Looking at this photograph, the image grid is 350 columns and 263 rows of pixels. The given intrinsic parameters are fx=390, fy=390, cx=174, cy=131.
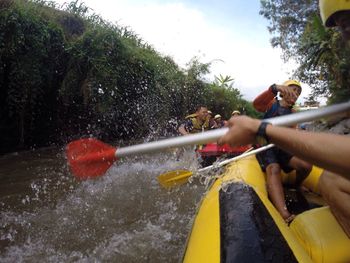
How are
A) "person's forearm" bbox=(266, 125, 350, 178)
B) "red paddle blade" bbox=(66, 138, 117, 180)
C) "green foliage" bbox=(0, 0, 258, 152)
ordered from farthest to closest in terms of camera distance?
"green foliage" bbox=(0, 0, 258, 152)
"red paddle blade" bbox=(66, 138, 117, 180)
"person's forearm" bbox=(266, 125, 350, 178)

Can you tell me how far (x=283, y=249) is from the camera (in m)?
1.67

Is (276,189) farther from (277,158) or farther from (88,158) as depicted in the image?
(88,158)

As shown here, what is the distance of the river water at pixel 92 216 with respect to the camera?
353 cm

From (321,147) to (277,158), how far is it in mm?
2299

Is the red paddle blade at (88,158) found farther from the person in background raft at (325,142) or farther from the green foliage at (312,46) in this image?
the green foliage at (312,46)

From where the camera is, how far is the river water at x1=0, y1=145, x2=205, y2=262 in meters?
3.53

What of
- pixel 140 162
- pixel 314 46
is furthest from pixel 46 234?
pixel 314 46

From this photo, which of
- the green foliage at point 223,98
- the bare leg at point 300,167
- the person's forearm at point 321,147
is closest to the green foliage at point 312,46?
the green foliage at point 223,98

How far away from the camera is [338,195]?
179 cm

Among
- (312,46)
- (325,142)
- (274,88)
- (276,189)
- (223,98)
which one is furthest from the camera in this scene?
(223,98)

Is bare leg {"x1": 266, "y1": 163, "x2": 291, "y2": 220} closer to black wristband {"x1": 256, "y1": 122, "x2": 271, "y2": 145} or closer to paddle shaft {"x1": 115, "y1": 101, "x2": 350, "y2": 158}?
paddle shaft {"x1": 115, "y1": 101, "x2": 350, "y2": 158}

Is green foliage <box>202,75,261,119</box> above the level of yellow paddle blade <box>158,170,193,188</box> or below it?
above

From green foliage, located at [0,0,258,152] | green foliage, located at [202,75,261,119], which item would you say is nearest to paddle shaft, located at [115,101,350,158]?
green foliage, located at [0,0,258,152]

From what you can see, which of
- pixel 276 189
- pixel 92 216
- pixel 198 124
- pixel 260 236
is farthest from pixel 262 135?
pixel 198 124
